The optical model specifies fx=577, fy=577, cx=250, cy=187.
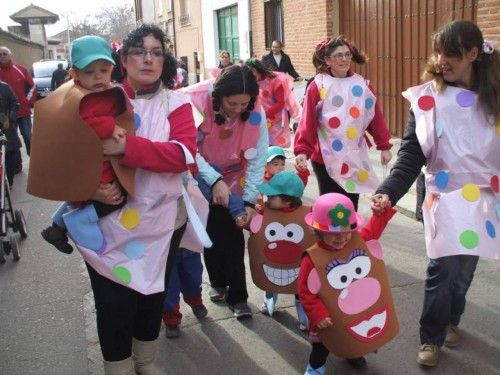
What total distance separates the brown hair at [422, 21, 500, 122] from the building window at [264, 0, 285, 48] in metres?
12.5

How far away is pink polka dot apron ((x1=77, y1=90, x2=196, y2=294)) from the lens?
249cm


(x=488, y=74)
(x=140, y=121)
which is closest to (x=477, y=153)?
(x=488, y=74)

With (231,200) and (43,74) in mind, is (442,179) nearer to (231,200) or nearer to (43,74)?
(231,200)

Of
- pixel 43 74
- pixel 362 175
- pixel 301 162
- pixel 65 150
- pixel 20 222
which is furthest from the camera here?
pixel 43 74

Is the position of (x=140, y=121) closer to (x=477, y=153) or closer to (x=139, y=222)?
(x=139, y=222)

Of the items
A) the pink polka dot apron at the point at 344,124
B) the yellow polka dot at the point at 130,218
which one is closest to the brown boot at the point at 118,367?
the yellow polka dot at the point at 130,218

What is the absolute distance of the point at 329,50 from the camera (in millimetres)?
4273

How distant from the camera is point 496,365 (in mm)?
3123

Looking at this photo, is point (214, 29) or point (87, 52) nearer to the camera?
point (87, 52)

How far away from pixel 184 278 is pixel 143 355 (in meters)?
0.91

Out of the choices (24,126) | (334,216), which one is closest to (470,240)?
(334,216)

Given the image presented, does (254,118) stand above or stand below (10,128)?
above

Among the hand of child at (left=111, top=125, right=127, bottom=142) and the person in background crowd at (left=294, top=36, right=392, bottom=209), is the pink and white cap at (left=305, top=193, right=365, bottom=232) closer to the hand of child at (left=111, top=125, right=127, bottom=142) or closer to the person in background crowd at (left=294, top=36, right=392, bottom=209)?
the hand of child at (left=111, top=125, right=127, bottom=142)

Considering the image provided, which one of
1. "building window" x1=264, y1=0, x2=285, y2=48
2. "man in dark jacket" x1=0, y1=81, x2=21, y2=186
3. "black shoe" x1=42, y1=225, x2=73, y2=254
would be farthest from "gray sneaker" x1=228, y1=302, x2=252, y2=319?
"building window" x1=264, y1=0, x2=285, y2=48
